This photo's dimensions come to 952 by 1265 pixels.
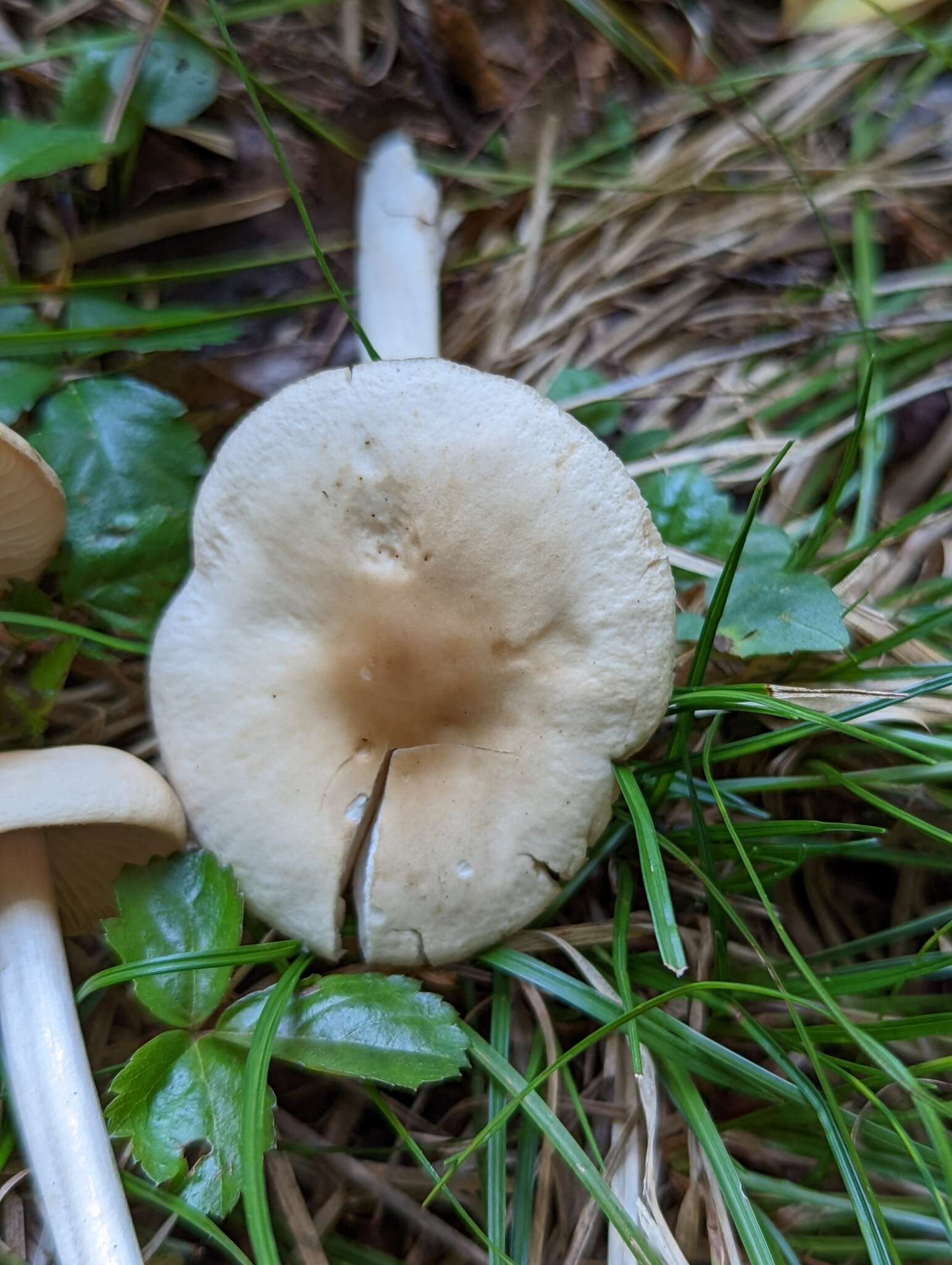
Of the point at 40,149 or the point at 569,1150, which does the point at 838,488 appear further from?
the point at 40,149

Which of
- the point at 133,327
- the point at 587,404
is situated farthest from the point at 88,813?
the point at 587,404

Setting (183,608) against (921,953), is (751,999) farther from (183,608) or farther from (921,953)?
(183,608)

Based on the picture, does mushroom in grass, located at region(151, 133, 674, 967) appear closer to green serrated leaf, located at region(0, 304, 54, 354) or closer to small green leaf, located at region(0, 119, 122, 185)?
green serrated leaf, located at region(0, 304, 54, 354)

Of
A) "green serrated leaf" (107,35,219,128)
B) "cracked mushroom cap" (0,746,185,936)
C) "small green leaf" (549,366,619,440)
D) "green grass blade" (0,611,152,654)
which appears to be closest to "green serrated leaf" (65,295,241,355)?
"green serrated leaf" (107,35,219,128)

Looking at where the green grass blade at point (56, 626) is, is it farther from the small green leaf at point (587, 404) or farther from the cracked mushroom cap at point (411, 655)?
the small green leaf at point (587, 404)

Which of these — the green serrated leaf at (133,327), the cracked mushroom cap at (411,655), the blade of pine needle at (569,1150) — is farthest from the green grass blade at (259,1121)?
the green serrated leaf at (133,327)

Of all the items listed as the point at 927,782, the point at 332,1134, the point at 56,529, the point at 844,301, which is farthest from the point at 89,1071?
the point at 844,301
